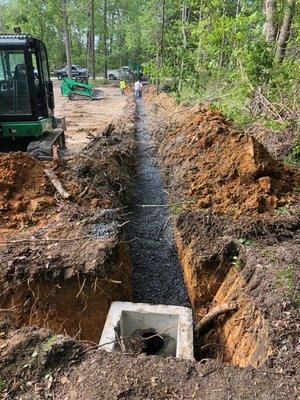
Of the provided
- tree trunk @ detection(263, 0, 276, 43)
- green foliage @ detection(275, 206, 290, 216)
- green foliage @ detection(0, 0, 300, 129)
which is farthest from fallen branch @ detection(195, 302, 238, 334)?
tree trunk @ detection(263, 0, 276, 43)

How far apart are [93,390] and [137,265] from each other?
3580mm

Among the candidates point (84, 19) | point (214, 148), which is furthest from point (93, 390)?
point (84, 19)

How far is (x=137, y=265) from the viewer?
21.8 ft

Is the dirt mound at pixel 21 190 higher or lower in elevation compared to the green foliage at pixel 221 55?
lower

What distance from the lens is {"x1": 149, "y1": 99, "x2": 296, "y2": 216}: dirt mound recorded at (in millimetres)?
6684

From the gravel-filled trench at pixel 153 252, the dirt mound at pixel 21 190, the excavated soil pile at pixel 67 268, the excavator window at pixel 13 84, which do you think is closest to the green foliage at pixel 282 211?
the gravel-filled trench at pixel 153 252

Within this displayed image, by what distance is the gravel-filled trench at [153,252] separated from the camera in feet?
19.7

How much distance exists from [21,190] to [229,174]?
13.8 feet

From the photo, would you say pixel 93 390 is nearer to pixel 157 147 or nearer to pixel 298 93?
pixel 298 93

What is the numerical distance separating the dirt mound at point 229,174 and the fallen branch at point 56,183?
8.11 feet

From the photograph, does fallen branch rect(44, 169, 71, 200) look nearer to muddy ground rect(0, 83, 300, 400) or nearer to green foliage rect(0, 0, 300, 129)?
muddy ground rect(0, 83, 300, 400)

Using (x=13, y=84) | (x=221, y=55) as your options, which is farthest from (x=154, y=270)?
(x=221, y=55)

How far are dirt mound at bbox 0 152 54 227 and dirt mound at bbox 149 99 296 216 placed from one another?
295cm

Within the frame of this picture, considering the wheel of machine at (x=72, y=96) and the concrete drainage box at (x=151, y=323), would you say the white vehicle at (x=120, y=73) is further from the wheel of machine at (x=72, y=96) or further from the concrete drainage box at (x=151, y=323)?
the concrete drainage box at (x=151, y=323)
